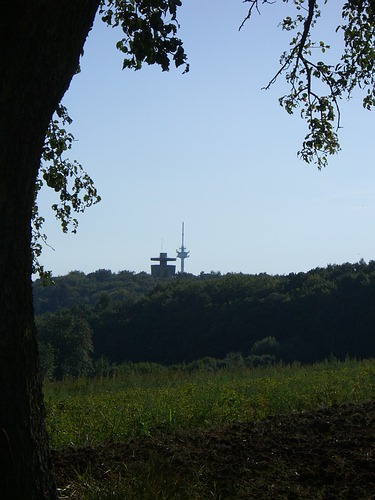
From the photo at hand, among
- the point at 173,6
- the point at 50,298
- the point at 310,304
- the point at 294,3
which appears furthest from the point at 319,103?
the point at 50,298

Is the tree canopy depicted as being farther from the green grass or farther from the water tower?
the water tower

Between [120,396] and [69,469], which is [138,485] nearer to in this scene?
[69,469]

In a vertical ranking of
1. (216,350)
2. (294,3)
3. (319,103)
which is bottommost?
(216,350)

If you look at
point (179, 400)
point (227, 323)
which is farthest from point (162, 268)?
point (179, 400)

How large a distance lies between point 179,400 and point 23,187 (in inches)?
209

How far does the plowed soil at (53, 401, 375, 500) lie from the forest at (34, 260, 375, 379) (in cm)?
3861

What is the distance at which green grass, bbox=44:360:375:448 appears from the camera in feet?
26.7

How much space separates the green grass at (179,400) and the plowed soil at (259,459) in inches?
30.1

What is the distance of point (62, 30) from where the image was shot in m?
4.56

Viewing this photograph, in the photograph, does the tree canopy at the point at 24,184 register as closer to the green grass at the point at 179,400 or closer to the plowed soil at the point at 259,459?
the plowed soil at the point at 259,459

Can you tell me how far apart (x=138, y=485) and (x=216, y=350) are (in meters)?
55.5

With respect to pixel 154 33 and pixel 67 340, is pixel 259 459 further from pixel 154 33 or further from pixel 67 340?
pixel 67 340

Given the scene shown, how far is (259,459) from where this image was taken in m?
6.29

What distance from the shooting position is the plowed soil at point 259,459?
5477mm
